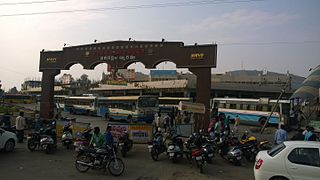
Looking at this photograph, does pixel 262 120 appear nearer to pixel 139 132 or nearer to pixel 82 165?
pixel 139 132

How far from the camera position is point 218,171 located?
12.0 metres

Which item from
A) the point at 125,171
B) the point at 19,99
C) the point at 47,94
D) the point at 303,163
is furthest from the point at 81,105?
the point at 303,163

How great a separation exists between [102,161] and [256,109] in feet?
79.3

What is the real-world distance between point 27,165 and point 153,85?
183ft

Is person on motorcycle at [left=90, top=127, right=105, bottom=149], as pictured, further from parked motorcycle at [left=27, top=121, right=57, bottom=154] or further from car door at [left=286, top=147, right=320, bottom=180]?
car door at [left=286, top=147, right=320, bottom=180]

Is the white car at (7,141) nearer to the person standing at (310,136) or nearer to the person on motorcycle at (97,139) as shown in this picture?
the person on motorcycle at (97,139)

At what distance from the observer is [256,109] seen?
1267 inches

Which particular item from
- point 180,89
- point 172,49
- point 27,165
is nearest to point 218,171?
point 27,165

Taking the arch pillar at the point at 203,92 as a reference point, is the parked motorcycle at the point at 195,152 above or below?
below

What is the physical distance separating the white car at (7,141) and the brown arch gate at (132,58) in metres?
11.1

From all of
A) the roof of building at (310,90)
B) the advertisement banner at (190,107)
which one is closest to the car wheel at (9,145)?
the advertisement banner at (190,107)

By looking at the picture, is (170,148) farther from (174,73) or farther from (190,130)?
(174,73)

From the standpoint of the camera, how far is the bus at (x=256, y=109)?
2925cm

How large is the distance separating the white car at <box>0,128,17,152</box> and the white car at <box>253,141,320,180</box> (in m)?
11.2
